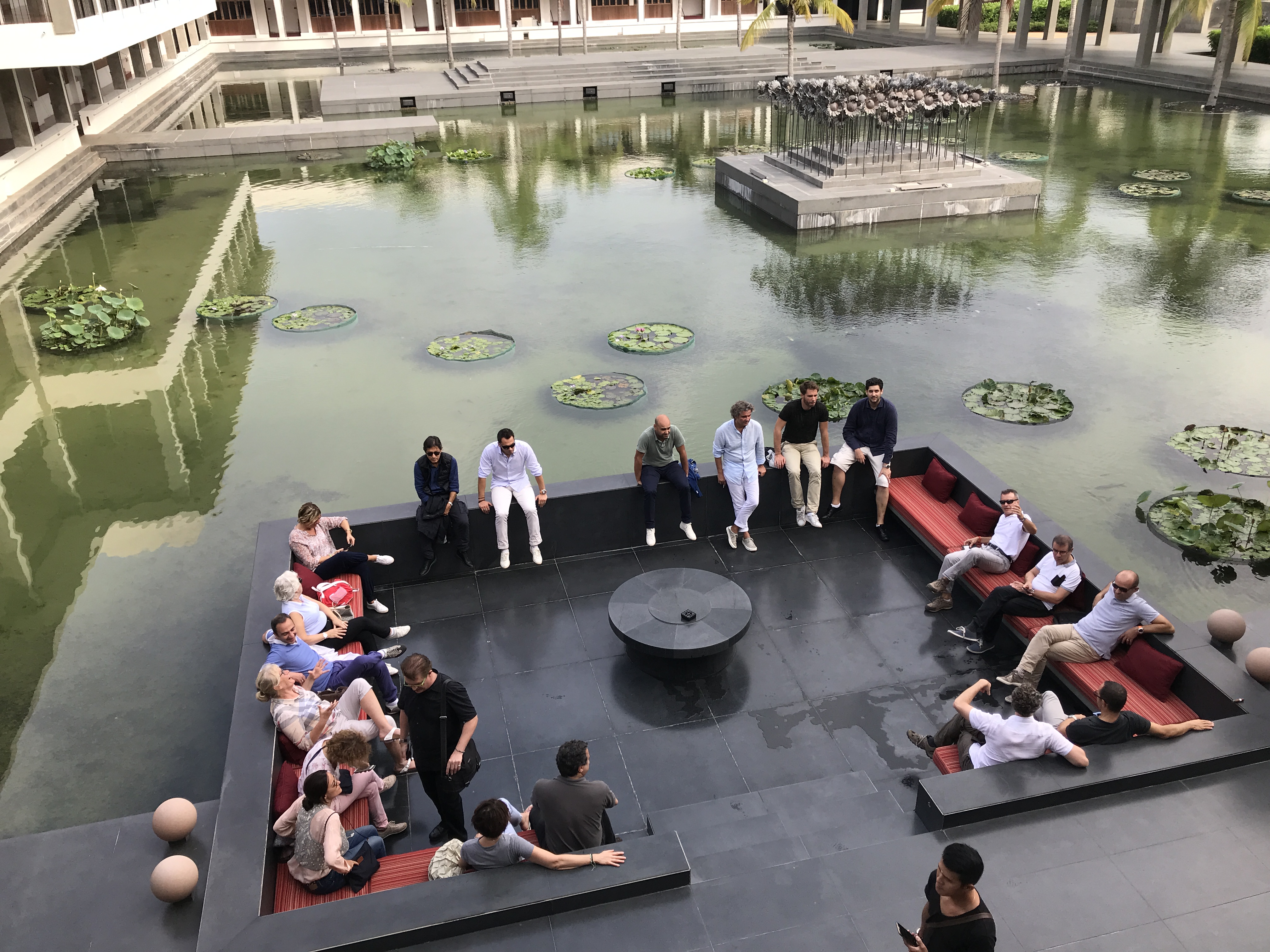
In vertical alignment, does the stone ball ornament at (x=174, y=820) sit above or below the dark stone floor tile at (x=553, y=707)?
above

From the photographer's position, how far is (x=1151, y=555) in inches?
363

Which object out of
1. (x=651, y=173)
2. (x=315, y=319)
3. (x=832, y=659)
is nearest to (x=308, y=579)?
(x=832, y=659)

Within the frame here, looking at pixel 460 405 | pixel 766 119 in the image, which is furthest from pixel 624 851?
pixel 766 119

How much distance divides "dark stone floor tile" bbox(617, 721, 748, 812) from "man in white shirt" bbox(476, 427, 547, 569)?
2447 mm

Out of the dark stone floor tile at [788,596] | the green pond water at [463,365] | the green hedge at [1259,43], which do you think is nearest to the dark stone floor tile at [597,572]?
the dark stone floor tile at [788,596]

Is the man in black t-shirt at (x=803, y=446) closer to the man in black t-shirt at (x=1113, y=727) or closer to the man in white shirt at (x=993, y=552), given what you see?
the man in white shirt at (x=993, y=552)

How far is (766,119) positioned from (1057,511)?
2537 centimetres

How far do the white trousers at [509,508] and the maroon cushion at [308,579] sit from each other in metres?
1.61

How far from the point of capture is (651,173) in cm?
2469

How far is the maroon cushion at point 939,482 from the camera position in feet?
29.8

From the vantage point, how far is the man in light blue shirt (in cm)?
866

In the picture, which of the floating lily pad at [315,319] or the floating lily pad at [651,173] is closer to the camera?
the floating lily pad at [315,319]

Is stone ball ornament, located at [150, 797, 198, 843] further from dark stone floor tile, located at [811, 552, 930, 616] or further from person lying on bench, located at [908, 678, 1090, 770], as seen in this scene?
dark stone floor tile, located at [811, 552, 930, 616]

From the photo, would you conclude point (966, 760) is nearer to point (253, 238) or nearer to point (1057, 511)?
point (1057, 511)
